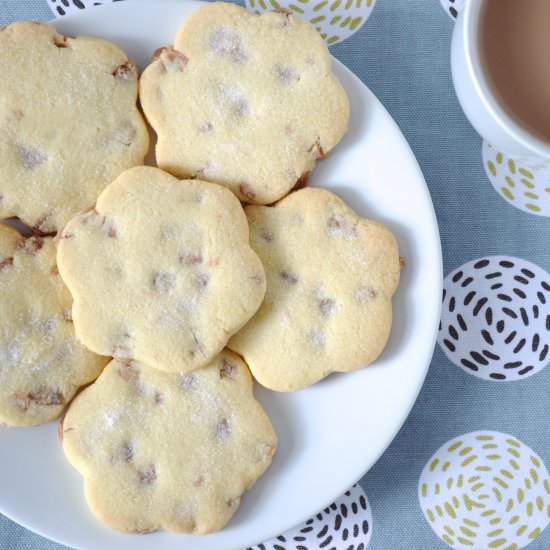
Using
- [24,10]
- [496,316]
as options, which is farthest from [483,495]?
[24,10]

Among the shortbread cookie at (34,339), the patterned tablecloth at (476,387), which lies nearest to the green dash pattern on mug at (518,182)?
the patterned tablecloth at (476,387)

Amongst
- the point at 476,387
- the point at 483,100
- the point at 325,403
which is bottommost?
the point at 476,387

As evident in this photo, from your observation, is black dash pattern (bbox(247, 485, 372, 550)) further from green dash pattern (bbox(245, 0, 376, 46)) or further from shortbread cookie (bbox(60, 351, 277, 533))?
green dash pattern (bbox(245, 0, 376, 46))

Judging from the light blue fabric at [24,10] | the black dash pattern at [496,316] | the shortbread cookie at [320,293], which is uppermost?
the light blue fabric at [24,10]

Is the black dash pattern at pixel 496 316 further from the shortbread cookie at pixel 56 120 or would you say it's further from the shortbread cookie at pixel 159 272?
the shortbread cookie at pixel 56 120

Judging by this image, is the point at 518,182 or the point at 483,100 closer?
the point at 483,100

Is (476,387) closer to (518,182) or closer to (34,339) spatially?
(518,182)

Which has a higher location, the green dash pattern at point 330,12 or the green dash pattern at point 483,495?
the green dash pattern at point 330,12

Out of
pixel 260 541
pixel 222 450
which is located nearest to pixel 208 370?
pixel 222 450
